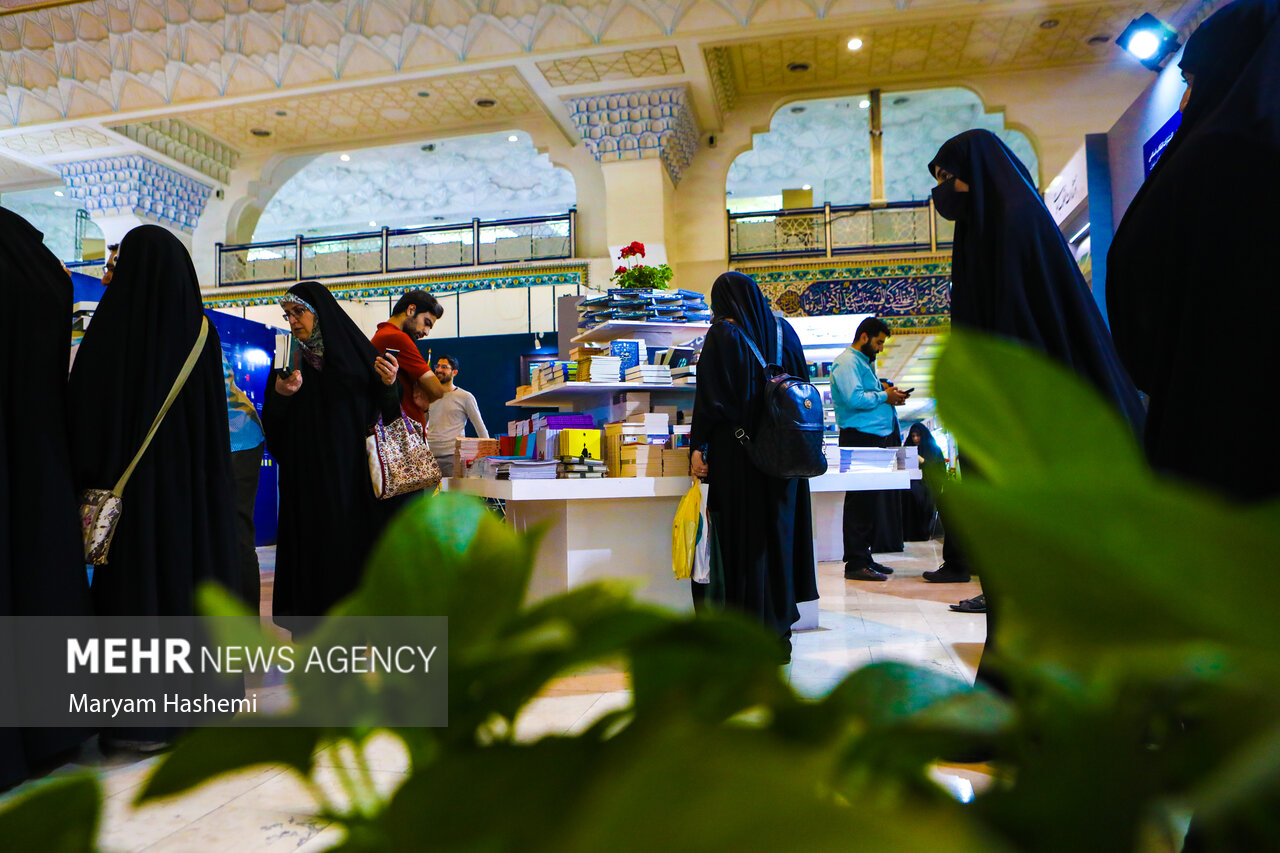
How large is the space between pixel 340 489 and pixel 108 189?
29.3 ft

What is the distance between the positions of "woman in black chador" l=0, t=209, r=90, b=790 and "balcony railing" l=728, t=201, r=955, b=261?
7663 mm

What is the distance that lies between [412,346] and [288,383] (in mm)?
772

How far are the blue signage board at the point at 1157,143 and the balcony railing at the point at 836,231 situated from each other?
594 centimetres

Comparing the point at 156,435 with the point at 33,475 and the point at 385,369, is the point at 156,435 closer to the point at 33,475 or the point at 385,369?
the point at 33,475

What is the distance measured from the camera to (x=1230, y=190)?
102 centimetres

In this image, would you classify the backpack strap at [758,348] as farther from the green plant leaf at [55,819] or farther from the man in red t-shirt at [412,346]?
the green plant leaf at [55,819]

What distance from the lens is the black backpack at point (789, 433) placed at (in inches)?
92.3

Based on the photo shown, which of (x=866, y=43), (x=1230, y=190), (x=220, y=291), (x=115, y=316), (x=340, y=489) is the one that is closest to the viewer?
(x=1230, y=190)

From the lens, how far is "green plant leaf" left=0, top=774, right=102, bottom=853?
121 millimetres

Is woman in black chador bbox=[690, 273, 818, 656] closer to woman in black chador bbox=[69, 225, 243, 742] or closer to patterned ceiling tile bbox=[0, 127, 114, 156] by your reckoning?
woman in black chador bbox=[69, 225, 243, 742]

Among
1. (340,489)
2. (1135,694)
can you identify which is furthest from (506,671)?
(340,489)

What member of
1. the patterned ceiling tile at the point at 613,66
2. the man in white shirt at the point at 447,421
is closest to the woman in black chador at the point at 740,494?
the man in white shirt at the point at 447,421

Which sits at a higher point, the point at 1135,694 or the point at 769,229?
the point at 769,229

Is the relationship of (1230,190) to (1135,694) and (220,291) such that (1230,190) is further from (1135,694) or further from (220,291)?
(220,291)
